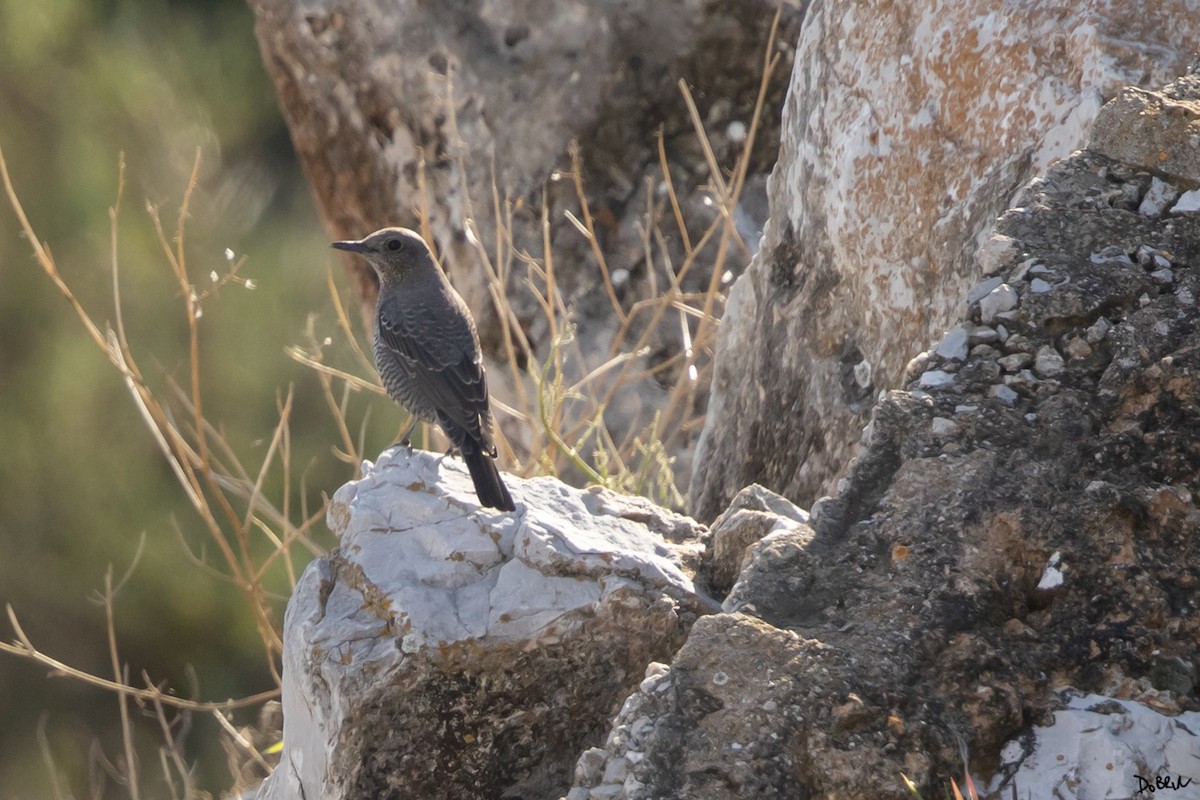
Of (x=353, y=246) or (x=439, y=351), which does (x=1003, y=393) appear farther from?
(x=353, y=246)

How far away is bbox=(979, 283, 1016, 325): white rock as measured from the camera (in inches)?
72.4

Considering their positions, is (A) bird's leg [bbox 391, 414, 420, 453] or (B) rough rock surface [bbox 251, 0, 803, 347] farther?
(B) rough rock surface [bbox 251, 0, 803, 347]

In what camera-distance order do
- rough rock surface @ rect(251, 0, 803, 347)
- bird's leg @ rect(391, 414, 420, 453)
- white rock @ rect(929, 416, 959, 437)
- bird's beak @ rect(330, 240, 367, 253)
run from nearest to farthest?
white rock @ rect(929, 416, 959, 437) < bird's leg @ rect(391, 414, 420, 453) < bird's beak @ rect(330, 240, 367, 253) < rough rock surface @ rect(251, 0, 803, 347)

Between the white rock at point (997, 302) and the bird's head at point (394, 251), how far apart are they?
2661 millimetres

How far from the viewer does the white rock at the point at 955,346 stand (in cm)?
183

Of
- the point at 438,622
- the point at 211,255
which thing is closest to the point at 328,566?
the point at 438,622

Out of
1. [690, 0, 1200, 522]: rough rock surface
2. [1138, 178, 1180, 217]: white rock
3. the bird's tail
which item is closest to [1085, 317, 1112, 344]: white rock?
[1138, 178, 1180, 217]: white rock

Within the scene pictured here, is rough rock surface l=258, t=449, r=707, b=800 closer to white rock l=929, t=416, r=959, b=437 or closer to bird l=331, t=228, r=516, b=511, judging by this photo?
white rock l=929, t=416, r=959, b=437

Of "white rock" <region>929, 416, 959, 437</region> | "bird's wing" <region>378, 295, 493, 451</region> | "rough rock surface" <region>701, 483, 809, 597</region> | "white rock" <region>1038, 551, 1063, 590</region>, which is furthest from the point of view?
"bird's wing" <region>378, 295, 493, 451</region>

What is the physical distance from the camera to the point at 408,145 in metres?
5.50

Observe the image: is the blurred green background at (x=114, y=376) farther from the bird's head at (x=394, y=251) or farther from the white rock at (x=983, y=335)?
the white rock at (x=983, y=335)

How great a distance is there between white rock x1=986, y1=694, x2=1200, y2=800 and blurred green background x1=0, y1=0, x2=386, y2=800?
7.86 meters

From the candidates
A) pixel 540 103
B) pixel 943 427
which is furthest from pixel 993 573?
pixel 540 103

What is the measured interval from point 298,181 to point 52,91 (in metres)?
1.75
